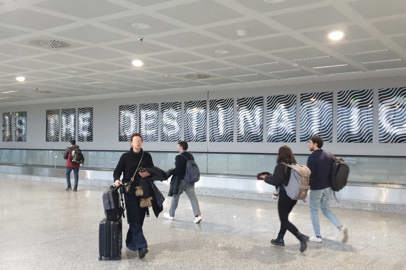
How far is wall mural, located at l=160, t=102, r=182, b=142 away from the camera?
18984 mm

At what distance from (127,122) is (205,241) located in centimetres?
1395

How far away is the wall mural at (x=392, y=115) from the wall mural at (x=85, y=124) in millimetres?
13961

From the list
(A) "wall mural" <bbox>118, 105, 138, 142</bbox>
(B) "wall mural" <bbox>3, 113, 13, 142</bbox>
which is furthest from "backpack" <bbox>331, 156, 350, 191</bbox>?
(B) "wall mural" <bbox>3, 113, 13, 142</bbox>

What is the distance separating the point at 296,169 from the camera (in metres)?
6.94

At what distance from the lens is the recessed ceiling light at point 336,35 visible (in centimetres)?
868

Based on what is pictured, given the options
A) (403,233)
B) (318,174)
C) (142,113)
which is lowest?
(403,233)

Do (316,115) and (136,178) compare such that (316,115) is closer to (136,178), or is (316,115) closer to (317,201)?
(317,201)

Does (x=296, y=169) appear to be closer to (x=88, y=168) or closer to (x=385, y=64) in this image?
(x=385, y=64)

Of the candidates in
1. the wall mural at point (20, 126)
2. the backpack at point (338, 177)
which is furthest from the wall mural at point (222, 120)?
the wall mural at point (20, 126)

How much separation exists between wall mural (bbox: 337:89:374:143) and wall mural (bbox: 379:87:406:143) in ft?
1.12

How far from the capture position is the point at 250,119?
16797 mm

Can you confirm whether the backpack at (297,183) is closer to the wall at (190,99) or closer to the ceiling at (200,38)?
the ceiling at (200,38)

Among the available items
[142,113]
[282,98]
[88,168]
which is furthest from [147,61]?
[88,168]

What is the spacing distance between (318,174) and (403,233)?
2.38 metres
